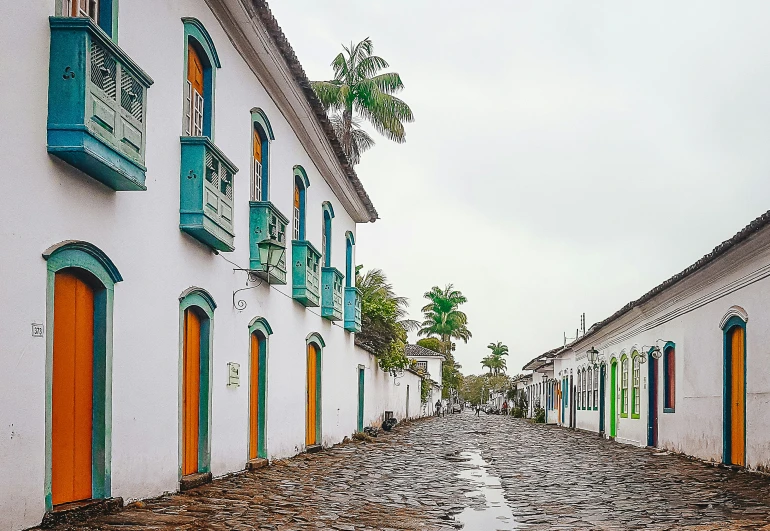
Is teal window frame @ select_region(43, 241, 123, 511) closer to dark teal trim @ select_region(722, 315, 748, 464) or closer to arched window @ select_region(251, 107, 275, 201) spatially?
arched window @ select_region(251, 107, 275, 201)

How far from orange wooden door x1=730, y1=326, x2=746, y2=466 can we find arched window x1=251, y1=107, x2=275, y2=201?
8410 mm

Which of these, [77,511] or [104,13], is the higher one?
[104,13]

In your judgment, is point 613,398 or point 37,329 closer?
point 37,329

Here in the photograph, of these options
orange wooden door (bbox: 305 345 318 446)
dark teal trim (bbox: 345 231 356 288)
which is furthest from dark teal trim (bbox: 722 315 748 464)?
dark teal trim (bbox: 345 231 356 288)

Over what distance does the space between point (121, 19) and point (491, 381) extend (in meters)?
125

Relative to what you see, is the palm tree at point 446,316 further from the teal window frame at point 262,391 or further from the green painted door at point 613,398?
the teal window frame at point 262,391

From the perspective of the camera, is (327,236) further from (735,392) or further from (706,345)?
(735,392)

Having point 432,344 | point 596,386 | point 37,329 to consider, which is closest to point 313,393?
point 37,329

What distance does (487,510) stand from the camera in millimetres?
9734

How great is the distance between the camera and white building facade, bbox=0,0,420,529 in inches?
262

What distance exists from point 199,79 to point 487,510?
6404mm

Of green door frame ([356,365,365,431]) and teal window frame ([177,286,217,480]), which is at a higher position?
teal window frame ([177,286,217,480])

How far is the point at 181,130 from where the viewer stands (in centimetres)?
1030

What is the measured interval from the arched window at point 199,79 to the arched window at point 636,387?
16.4 meters
